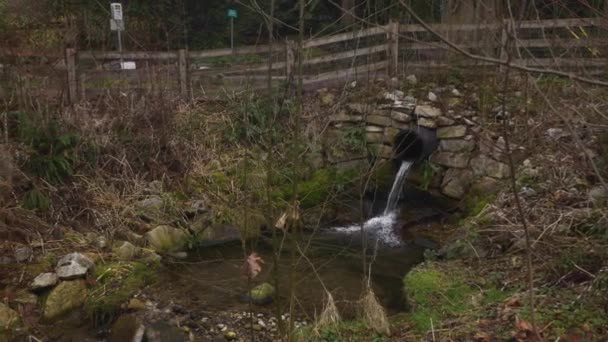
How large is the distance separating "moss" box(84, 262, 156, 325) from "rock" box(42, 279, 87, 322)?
3.6 inches

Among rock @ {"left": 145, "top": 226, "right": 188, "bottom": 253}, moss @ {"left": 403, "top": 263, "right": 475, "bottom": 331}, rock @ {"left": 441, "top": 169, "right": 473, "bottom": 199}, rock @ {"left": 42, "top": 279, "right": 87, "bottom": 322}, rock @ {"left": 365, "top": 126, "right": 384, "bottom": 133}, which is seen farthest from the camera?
rock @ {"left": 365, "top": 126, "right": 384, "bottom": 133}

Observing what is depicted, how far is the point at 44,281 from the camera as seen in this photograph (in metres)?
5.25

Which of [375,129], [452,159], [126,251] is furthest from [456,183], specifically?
[126,251]

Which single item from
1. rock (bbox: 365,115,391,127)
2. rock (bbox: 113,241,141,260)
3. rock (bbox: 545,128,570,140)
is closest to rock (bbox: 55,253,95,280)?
rock (bbox: 113,241,141,260)

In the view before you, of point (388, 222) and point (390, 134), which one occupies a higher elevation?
point (390, 134)

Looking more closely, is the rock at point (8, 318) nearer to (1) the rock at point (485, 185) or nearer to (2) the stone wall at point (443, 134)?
(2) the stone wall at point (443, 134)

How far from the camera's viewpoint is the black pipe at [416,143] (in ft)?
27.4

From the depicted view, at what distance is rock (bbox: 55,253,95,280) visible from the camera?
5.37 m

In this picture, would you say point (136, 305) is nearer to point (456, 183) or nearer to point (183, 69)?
point (456, 183)

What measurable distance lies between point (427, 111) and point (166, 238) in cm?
423

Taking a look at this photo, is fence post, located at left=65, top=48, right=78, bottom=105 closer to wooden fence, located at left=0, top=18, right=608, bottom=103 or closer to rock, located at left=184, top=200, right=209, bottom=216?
wooden fence, located at left=0, top=18, right=608, bottom=103

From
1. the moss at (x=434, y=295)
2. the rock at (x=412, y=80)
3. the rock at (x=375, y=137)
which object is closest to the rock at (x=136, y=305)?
the moss at (x=434, y=295)

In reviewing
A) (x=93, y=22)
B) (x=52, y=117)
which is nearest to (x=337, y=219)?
(x=52, y=117)

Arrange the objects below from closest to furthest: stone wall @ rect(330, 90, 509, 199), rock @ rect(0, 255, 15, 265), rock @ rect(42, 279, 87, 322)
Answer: rock @ rect(42, 279, 87, 322), rock @ rect(0, 255, 15, 265), stone wall @ rect(330, 90, 509, 199)
